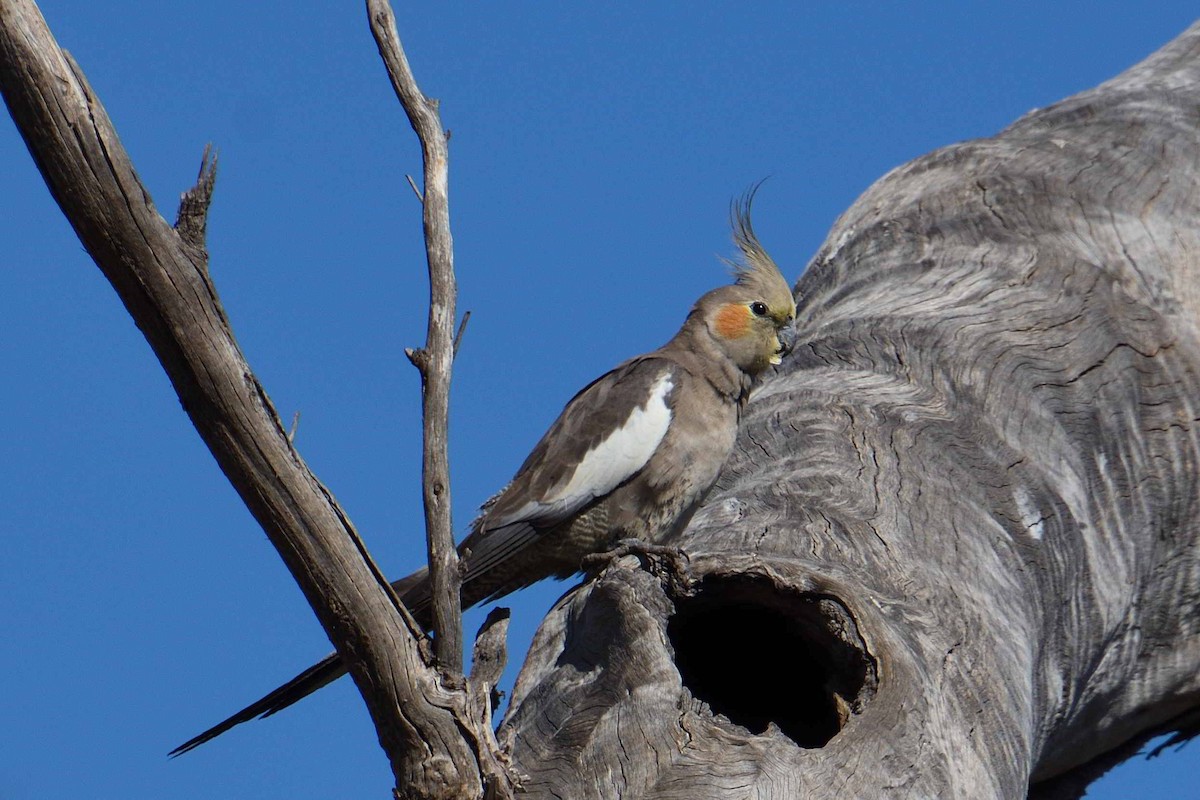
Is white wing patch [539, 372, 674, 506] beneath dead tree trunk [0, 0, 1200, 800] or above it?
above

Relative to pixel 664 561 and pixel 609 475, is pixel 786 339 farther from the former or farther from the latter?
pixel 664 561

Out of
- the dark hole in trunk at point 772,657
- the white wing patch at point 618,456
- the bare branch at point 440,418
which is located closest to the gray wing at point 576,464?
the white wing patch at point 618,456

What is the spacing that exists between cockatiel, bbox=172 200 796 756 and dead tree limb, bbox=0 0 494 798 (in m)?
1.54

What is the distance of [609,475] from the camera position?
4.35m

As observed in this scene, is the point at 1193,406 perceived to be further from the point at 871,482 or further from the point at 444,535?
the point at 444,535

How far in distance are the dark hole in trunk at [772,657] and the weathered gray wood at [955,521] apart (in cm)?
1

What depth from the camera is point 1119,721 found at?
15.3 feet

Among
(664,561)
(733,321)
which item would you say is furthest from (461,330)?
(733,321)

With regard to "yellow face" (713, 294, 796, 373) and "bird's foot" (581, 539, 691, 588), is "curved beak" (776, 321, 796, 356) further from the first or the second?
"bird's foot" (581, 539, 691, 588)

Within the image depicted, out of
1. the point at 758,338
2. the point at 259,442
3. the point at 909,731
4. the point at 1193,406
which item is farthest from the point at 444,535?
the point at 1193,406

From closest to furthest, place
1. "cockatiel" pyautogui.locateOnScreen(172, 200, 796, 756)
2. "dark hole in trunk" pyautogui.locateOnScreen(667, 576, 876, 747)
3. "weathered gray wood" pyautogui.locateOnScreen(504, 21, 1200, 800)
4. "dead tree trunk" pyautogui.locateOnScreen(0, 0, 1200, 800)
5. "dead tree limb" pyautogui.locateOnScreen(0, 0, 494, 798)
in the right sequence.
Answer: "dead tree limb" pyautogui.locateOnScreen(0, 0, 494, 798), "dead tree trunk" pyautogui.locateOnScreen(0, 0, 1200, 800), "weathered gray wood" pyautogui.locateOnScreen(504, 21, 1200, 800), "dark hole in trunk" pyautogui.locateOnScreen(667, 576, 876, 747), "cockatiel" pyautogui.locateOnScreen(172, 200, 796, 756)

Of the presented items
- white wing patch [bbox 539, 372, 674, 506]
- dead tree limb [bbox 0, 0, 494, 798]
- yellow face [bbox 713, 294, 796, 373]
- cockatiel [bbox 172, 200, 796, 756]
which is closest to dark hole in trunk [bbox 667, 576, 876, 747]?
cockatiel [bbox 172, 200, 796, 756]

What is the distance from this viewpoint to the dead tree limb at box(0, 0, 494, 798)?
2.12 meters

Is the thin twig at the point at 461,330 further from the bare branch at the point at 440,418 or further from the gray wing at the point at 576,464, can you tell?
the gray wing at the point at 576,464
